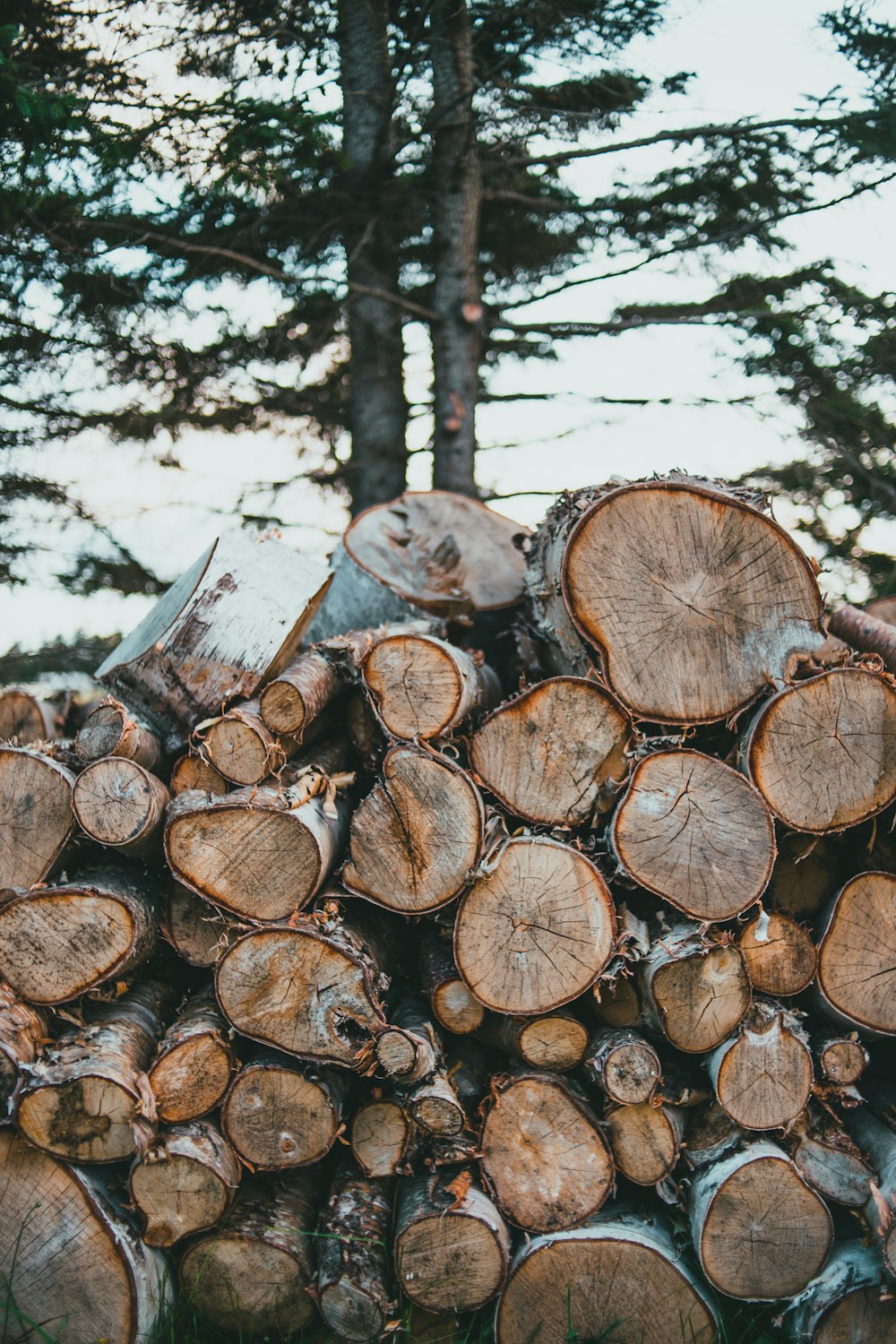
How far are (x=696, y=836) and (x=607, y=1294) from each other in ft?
4.09

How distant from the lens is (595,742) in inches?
94.2

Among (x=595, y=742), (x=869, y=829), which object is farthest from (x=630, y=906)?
(x=869, y=829)

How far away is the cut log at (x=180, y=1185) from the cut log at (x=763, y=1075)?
134 cm

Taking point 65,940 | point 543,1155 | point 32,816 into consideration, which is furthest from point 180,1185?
point 32,816

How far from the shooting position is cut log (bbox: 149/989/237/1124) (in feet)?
7.50

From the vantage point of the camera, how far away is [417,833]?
7.66 ft

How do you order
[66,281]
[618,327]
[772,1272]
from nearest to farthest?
[772,1272] → [66,281] → [618,327]

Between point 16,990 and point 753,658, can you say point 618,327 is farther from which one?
point 16,990

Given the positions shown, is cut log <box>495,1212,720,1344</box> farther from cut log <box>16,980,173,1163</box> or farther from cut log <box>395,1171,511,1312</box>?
cut log <box>16,980,173,1163</box>

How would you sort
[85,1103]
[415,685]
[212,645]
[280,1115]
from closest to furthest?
[85,1103], [280,1115], [415,685], [212,645]

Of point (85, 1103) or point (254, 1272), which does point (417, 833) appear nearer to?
point (85, 1103)

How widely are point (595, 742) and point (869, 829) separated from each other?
88 centimetres

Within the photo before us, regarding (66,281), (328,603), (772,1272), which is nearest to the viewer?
(772,1272)

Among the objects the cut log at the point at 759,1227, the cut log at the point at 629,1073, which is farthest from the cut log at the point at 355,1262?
the cut log at the point at 759,1227
